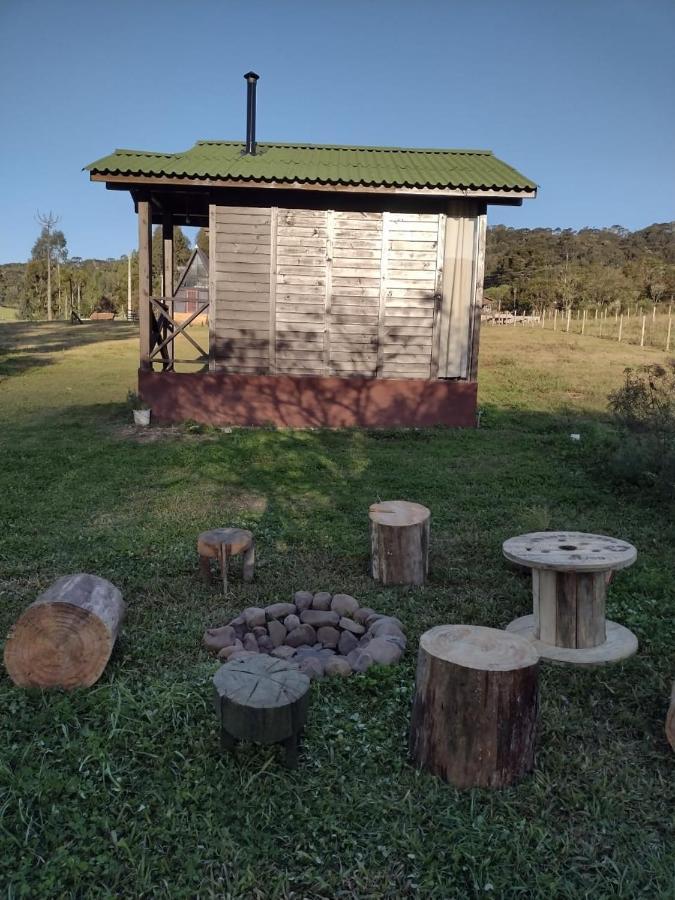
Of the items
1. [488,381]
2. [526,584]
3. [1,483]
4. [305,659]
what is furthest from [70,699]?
[488,381]

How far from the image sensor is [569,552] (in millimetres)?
4523

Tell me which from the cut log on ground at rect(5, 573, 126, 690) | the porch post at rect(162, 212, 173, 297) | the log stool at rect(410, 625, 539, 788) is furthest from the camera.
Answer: the porch post at rect(162, 212, 173, 297)

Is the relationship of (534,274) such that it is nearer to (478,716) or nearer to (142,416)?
(142,416)

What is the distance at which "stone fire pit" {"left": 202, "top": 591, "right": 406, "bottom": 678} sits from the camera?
164 inches

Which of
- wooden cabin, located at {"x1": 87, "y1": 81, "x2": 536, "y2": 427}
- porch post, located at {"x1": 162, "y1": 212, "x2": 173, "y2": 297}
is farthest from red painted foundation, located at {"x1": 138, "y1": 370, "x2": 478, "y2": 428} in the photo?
porch post, located at {"x1": 162, "y1": 212, "x2": 173, "y2": 297}

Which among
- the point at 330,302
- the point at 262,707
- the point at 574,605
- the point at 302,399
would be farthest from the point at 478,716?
the point at 330,302

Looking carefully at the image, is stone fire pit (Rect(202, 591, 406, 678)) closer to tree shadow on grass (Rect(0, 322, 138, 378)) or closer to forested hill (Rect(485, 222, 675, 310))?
tree shadow on grass (Rect(0, 322, 138, 378))

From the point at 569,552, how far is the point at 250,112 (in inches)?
426

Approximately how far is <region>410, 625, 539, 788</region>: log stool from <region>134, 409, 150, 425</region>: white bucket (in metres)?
9.34

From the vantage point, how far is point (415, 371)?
39.5 ft

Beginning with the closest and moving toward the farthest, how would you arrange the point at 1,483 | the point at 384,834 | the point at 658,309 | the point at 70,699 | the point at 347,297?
the point at 384,834
the point at 70,699
the point at 1,483
the point at 347,297
the point at 658,309

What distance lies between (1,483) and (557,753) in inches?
280

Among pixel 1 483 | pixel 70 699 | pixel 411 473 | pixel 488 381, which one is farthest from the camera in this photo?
pixel 488 381

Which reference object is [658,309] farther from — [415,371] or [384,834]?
[384,834]
